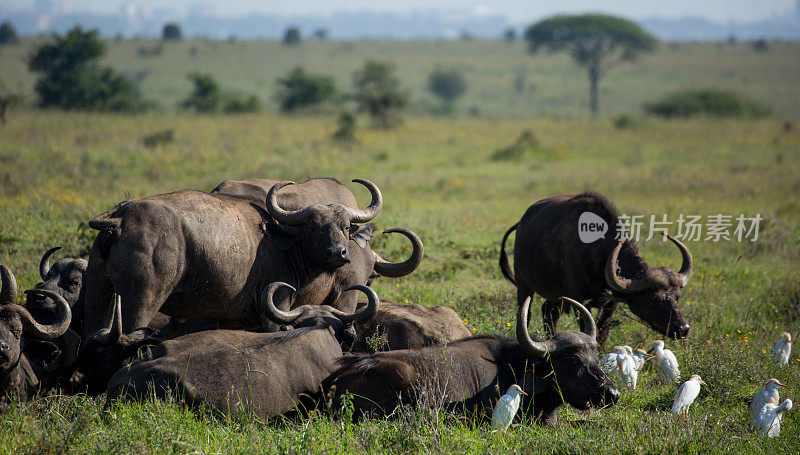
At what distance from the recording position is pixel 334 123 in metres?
28.6

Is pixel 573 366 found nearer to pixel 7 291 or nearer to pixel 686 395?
pixel 686 395

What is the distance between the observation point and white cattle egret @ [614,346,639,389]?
670cm

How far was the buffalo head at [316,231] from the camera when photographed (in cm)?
695

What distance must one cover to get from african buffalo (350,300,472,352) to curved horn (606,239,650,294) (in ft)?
4.42

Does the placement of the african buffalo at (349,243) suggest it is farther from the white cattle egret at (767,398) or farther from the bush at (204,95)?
the bush at (204,95)

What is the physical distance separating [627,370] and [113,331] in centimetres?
392

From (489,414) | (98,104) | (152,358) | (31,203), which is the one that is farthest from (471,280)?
(98,104)

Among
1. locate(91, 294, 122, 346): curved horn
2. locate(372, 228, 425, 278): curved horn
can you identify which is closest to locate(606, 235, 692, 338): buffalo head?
locate(372, 228, 425, 278): curved horn

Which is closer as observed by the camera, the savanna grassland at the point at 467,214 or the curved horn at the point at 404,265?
the savanna grassland at the point at 467,214

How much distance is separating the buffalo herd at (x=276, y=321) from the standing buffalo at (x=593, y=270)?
0.7 inches

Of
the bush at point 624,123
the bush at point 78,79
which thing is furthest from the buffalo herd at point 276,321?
the bush at point 78,79

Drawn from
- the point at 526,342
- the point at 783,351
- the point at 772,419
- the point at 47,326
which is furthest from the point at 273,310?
the point at 783,351

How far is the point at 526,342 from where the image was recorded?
5977mm

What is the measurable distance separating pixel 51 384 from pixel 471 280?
214 inches
